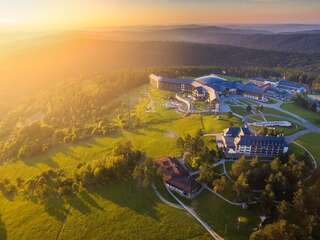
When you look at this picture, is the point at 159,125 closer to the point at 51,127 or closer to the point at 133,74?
the point at 51,127

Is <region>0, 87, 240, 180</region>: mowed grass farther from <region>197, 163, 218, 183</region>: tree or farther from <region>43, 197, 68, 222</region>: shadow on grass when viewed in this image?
<region>197, 163, 218, 183</region>: tree

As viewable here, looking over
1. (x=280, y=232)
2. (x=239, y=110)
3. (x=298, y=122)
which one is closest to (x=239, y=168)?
(x=280, y=232)

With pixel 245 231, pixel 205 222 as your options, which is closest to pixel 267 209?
pixel 245 231

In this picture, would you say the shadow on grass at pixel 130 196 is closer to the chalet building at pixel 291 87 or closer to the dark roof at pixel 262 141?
the dark roof at pixel 262 141

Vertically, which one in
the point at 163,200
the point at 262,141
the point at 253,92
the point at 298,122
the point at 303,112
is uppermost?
the point at 262,141

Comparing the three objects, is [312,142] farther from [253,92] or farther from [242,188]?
[253,92]

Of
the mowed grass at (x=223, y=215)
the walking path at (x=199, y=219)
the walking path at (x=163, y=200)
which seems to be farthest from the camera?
the walking path at (x=163, y=200)

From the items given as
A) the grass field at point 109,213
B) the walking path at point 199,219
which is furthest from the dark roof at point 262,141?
the walking path at point 199,219
